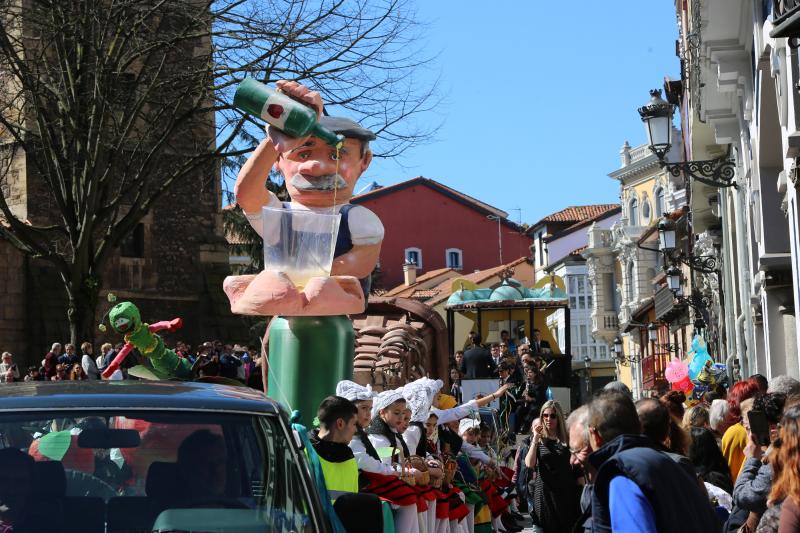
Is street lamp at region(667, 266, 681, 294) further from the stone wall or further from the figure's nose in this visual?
the stone wall

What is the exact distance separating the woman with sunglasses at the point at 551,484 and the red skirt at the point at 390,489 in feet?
2.89

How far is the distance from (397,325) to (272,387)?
7.12 metres

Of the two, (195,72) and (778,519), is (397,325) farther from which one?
(778,519)

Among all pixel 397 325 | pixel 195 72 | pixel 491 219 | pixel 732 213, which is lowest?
Answer: pixel 397 325

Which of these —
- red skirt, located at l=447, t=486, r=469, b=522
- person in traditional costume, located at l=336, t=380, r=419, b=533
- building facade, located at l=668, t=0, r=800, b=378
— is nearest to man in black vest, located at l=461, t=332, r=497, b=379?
building facade, located at l=668, t=0, r=800, b=378

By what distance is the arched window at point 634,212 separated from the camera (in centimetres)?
8394

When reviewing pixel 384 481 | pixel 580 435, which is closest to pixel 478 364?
pixel 384 481

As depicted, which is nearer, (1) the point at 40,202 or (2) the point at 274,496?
(2) the point at 274,496

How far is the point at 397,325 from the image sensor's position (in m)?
19.4

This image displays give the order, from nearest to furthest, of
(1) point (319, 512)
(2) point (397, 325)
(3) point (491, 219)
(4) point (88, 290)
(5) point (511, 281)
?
1. (1) point (319, 512)
2. (2) point (397, 325)
3. (4) point (88, 290)
4. (5) point (511, 281)
5. (3) point (491, 219)

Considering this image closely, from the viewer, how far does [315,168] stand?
13.0 meters

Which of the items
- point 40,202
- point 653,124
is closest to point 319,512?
point 653,124

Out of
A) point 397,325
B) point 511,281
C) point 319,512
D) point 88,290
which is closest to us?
point 319,512

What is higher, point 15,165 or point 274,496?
point 15,165
